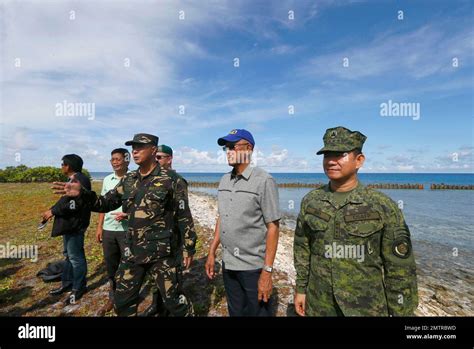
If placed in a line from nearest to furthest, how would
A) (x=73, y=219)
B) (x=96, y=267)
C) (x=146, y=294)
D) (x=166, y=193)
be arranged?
(x=166, y=193), (x=73, y=219), (x=146, y=294), (x=96, y=267)

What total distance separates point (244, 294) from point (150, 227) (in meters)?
1.78

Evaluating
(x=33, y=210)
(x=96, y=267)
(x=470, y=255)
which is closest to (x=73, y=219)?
(x=96, y=267)

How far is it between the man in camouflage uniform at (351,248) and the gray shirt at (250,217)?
529 millimetres

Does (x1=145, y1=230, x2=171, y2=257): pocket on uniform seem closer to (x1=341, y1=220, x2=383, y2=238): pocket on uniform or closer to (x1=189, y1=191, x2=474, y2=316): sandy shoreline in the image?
(x1=341, y1=220, x2=383, y2=238): pocket on uniform

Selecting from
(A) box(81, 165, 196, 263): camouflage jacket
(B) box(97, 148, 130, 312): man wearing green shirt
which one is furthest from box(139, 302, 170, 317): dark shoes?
(A) box(81, 165, 196, 263): camouflage jacket

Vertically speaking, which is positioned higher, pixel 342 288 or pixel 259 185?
pixel 259 185

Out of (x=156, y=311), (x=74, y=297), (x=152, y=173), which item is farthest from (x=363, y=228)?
(x=74, y=297)

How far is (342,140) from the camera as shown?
2.61 m

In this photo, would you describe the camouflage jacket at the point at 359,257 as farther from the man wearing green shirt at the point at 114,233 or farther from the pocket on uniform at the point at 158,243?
the man wearing green shirt at the point at 114,233

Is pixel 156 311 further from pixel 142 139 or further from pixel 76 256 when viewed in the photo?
pixel 142 139

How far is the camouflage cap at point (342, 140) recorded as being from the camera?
257 cm

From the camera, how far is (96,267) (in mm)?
7281
